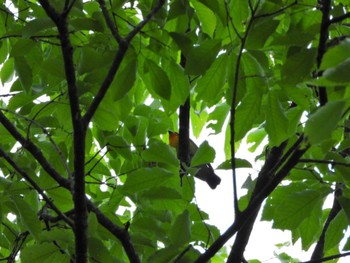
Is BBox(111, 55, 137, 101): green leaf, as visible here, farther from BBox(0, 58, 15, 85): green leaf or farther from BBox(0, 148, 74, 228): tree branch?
BBox(0, 58, 15, 85): green leaf

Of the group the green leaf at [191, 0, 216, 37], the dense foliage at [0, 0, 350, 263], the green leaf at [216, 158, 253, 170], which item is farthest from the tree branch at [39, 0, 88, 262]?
the green leaf at [191, 0, 216, 37]

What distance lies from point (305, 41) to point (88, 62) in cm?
64

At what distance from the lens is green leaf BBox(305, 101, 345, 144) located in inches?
47.2

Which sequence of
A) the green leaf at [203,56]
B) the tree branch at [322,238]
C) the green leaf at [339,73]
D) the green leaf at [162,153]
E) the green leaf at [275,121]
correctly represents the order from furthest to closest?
1. the tree branch at [322,238]
2. the green leaf at [162,153]
3. the green leaf at [275,121]
4. the green leaf at [203,56]
5. the green leaf at [339,73]

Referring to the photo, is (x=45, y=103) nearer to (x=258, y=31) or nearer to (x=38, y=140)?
(x=38, y=140)

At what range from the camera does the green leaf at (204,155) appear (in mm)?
2205

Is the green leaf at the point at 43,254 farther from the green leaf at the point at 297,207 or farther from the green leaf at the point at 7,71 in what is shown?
the green leaf at the point at 7,71

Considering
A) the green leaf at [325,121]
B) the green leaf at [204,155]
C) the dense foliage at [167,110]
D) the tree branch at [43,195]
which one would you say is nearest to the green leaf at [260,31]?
the dense foliage at [167,110]

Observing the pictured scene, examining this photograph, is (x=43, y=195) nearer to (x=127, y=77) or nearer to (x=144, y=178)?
(x=144, y=178)

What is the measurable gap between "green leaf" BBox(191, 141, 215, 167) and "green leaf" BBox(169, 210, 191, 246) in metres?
0.40

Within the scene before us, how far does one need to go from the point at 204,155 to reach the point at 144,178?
0.83ft

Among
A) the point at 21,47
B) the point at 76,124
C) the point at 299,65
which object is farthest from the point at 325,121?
the point at 21,47

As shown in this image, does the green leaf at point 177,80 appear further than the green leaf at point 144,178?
Yes

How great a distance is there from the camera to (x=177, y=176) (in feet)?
7.52
